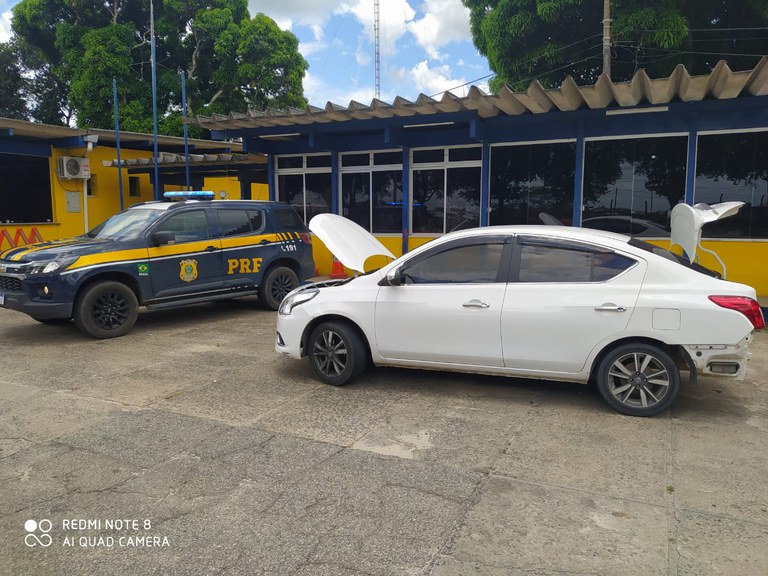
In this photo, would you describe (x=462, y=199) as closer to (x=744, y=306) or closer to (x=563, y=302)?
(x=563, y=302)

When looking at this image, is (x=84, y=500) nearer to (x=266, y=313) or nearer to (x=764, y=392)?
(x=764, y=392)

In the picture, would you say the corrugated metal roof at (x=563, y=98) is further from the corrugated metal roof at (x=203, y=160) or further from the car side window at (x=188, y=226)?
the corrugated metal roof at (x=203, y=160)

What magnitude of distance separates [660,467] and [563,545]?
130 centimetres

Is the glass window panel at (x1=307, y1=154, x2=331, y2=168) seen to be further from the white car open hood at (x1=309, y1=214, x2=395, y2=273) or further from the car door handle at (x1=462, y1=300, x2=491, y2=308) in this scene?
the car door handle at (x1=462, y1=300, x2=491, y2=308)

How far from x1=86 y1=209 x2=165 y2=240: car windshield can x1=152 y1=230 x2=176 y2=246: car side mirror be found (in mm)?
235

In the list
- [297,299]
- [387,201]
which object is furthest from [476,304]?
[387,201]

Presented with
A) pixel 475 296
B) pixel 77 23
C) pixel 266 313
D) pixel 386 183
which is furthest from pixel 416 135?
pixel 77 23

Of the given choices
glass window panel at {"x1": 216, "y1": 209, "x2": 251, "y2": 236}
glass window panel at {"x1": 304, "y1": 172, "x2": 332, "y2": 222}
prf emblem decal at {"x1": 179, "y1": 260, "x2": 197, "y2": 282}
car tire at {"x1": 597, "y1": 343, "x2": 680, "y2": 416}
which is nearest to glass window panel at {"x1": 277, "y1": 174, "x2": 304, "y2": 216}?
glass window panel at {"x1": 304, "y1": 172, "x2": 332, "y2": 222}

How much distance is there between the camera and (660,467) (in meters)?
3.86

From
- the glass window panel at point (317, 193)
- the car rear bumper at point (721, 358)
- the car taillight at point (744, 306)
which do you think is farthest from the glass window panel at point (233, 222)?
the car taillight at point (744, 306)

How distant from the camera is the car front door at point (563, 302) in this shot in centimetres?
474

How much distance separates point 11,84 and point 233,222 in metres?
26.2

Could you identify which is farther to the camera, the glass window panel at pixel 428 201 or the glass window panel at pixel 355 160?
the glass window panel at pixel 355 160

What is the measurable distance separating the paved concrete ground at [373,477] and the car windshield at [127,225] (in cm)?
273
